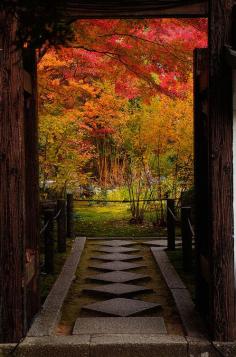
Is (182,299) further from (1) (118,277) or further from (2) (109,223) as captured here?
(2) (109,223)

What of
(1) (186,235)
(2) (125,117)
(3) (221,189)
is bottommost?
(1) (186,235)

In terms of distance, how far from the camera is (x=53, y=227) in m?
8.88

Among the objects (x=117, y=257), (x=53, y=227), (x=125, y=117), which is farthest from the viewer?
(x=125, y=117)

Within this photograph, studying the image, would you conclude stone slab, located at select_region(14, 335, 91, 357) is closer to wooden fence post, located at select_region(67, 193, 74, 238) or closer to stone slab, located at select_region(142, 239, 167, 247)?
stone slab, located at select_region(142, 239, 167, 247)

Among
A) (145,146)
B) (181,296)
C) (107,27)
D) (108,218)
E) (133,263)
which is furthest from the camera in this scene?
(108,218)

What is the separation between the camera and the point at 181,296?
658 cm

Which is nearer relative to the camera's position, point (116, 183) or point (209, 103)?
point (209, 103)

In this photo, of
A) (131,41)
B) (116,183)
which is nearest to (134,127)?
(116,183)

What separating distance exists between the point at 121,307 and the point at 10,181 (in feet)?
7.27

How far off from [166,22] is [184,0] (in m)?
3.35

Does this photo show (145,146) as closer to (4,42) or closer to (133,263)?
(133,263)

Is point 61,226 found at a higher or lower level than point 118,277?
higher

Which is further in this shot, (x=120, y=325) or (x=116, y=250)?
(x=116, y=250)

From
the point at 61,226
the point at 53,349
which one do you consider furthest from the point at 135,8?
the point at 61,226
